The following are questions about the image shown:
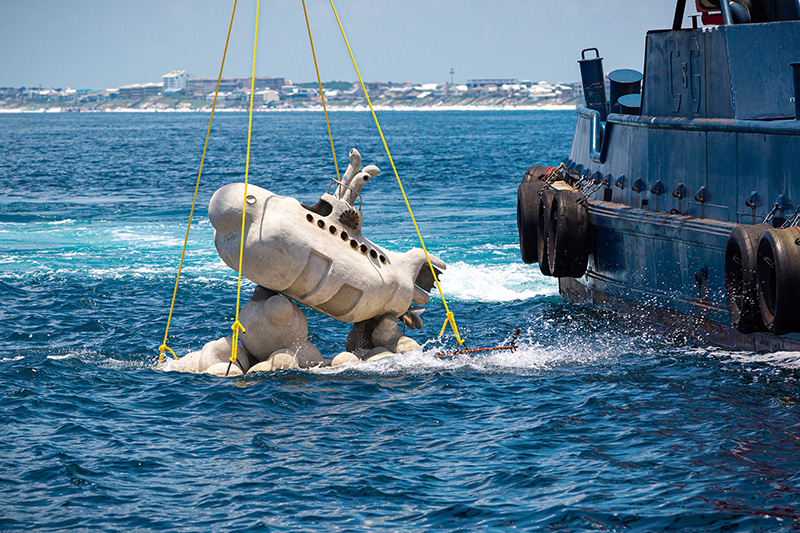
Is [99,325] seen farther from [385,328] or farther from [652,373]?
[652,373]

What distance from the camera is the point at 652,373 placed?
11.3 meters

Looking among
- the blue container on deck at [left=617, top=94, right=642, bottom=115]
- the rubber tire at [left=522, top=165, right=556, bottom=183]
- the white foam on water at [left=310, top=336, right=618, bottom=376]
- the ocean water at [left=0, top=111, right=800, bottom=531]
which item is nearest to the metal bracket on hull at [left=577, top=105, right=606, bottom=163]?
the blue container on deck at [left=617, top=94, right=642, bottom=115]

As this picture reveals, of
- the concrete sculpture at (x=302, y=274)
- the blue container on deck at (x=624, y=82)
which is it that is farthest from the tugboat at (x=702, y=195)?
the concrete sculpture at (x=302, y=274)

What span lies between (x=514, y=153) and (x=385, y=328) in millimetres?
56310

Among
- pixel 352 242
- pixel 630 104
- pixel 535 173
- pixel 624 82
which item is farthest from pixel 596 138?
pixel 352 242

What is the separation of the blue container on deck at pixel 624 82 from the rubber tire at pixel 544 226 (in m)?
2.34

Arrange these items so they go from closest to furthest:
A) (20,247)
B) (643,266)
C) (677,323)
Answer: (677,323), (643,266), (20,247)

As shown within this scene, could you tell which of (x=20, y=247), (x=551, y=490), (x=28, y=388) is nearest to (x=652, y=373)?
(x=551, y=490)

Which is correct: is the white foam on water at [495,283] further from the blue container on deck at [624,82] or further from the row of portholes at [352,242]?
the row of portholes at [352,242]

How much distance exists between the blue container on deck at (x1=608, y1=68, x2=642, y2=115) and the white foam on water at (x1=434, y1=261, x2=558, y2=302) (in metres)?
3.63

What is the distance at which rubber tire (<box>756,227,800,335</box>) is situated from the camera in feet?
31.6

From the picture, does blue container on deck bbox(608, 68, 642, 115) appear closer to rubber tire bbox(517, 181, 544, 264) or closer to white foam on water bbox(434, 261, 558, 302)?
rubber tire bbox(517, 181, 544, 264)

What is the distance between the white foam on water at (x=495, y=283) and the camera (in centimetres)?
1741

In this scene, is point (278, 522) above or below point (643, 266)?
below
